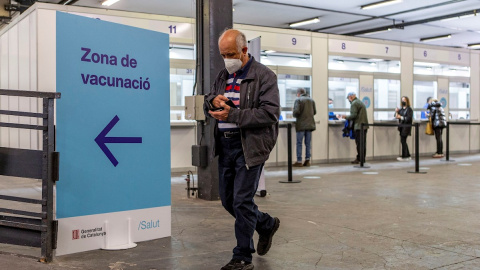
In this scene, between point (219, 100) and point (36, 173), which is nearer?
Result: point (219, 100)

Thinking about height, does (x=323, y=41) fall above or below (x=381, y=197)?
above

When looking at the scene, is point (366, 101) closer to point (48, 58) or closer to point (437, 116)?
point (437, 116)

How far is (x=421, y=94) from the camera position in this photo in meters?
14.5

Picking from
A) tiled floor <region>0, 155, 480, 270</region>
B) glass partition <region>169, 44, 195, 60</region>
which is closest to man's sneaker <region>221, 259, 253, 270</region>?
tiled floor <region>0, 155, 480, 270</region>

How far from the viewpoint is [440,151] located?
14.0 meters

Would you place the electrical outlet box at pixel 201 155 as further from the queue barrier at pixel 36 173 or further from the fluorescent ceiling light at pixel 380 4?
the fluorescent ceiling light at pixel 380 4

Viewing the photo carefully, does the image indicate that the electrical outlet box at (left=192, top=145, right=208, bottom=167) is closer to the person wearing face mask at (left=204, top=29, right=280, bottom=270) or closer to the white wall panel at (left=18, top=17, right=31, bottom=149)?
the white wall panel at (left=18, top=17, right=31, bottom=149)

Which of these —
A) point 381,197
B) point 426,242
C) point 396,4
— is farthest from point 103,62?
point 396,4

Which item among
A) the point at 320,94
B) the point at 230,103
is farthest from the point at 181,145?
the point at 230,103

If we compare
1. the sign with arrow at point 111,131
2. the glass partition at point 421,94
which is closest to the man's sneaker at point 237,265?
the sign with arrow at point 111,131

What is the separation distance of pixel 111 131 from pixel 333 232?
218 cm

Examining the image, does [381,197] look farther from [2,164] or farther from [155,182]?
[2,164]

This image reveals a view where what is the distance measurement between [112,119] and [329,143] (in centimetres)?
901

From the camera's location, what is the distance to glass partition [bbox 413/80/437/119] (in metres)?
14.4
